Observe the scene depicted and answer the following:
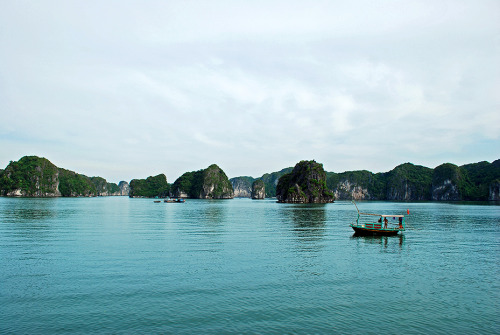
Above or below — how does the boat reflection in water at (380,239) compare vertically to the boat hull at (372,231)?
below

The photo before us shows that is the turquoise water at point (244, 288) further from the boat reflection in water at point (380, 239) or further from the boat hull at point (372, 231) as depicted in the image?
the boat hull at point (372, 231)

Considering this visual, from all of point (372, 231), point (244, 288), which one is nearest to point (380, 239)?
point (372, 231)

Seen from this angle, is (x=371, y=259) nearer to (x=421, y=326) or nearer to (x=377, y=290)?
(x=377, y=290)

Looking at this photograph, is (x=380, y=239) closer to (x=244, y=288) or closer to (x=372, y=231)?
(x=372, y=231)

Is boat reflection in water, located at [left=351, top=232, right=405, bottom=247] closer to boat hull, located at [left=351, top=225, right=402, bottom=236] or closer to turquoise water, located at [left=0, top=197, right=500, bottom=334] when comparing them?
boat hull, located at [left=351, top=225, right=402, bottom=236]

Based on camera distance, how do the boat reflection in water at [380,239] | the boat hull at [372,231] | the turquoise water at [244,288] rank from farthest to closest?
1. the boat hull at [372,231]
2. the boat reflection in water at [380,239]
3. the turquoise water at [244,288]

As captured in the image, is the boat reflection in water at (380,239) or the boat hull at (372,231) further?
the boat hull at (372,231)

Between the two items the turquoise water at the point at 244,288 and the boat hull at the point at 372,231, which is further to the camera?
the boat hull at the point at 372,231

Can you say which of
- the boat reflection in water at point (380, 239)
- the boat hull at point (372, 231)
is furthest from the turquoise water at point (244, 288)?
the boat hull at point (372, 231)

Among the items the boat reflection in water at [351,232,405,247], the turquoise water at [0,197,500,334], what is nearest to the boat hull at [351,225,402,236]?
the boat reflection in water at [351,232,405,247]

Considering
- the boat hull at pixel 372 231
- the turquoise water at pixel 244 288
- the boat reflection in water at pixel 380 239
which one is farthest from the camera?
the boat hull at pixel 372 231

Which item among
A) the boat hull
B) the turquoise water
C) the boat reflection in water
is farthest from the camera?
the boat hull

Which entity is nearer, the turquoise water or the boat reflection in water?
the turquoise water

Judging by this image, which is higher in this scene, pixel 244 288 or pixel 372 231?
pixel 372 231
